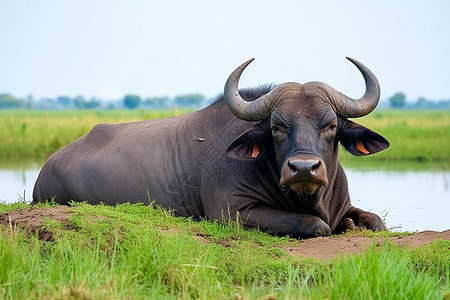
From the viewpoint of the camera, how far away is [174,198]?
8.16m

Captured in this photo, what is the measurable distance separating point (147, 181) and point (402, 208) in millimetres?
4159

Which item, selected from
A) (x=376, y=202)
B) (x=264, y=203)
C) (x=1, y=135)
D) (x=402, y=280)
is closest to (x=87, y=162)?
(x=264, y=203)

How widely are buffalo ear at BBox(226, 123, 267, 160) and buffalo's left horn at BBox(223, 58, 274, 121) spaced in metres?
0.13

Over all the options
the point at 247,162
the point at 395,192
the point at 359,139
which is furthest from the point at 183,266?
the point at 395,192

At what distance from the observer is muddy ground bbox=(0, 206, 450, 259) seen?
20.1 feet

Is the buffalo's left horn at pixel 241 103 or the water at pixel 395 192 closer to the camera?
the buffalo's left horn at pixel 241 103

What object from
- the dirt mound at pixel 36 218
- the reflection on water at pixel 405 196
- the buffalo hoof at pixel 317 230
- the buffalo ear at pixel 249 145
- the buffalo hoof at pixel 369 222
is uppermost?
the buffalo ear at pixel 249 145

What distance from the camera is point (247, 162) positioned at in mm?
7602

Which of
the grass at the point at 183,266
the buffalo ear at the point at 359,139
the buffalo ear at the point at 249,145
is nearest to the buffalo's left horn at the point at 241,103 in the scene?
the buffalo ear at the point at 249,145

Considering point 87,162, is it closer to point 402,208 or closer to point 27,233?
point 27,233

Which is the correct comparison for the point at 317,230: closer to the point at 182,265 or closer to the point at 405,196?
the point at 182,265

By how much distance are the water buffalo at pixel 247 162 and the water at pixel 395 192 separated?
125 centimetres

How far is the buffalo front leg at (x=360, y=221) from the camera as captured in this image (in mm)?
7520

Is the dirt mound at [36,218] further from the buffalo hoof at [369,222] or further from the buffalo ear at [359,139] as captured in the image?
the buffalo hoof at [369,222]
